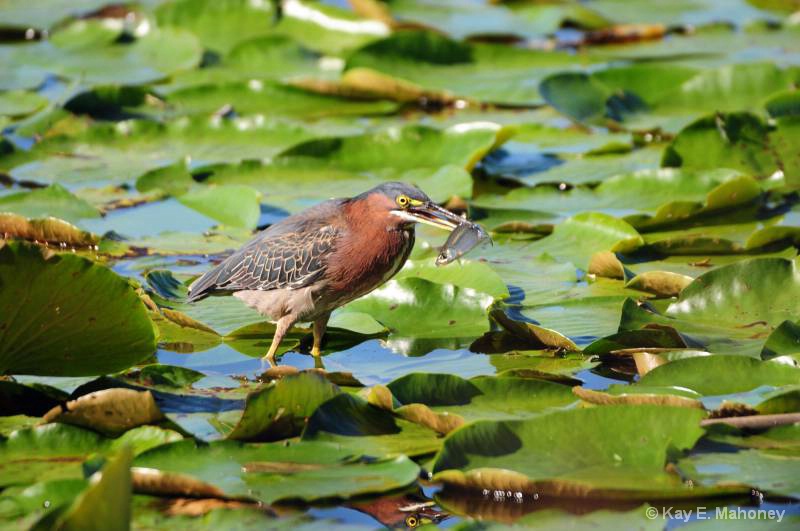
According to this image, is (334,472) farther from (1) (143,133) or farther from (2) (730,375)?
(1) (143,133)

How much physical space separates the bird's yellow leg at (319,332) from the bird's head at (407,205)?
69 cm

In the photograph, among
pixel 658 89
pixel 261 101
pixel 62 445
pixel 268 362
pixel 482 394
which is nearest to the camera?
pixel 62 445

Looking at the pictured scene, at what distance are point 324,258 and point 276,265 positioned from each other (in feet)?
0.99

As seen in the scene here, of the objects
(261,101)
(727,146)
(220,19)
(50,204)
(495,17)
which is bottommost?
(50,204)

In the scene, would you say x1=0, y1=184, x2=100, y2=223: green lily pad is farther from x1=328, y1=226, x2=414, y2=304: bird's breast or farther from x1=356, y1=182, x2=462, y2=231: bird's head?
x1=356, y1=182, x2=462, y2=231: bird's head

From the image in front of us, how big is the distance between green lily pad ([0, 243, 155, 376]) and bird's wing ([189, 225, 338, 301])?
154 centimetres

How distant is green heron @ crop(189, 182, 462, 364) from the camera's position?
20.3 ft

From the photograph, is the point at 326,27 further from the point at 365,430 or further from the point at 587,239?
the point at 365,430

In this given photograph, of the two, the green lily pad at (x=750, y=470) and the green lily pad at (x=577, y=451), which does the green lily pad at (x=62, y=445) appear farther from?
the green lily pad at (x=750, y=470)

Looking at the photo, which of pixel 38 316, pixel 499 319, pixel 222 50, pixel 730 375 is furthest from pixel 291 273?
pixel 222 50

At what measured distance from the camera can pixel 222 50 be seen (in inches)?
446

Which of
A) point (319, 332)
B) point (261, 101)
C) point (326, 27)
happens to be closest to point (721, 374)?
point (319, 332)

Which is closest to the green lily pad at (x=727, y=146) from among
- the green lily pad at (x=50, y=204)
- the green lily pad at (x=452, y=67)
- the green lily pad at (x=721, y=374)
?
the green lily pad at (x=452, y=67)

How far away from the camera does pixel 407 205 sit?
6.12 meters
